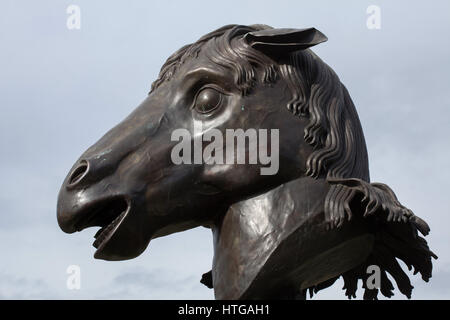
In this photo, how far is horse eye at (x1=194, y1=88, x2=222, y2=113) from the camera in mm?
5562

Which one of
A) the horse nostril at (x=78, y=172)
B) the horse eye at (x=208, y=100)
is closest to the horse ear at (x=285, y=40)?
the horse eye at (x=208, y=100)

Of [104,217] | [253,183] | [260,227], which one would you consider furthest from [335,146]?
[104,217]

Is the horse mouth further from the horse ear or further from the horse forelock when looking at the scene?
the horse ear

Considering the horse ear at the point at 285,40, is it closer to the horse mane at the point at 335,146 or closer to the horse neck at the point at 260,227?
the horse mane at the point at 335,146

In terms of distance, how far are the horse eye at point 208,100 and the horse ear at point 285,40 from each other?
1.20ft

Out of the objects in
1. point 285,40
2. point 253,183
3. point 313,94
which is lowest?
point 253,183

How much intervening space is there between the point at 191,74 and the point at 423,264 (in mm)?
1736

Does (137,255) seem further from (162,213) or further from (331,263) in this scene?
(331,263)

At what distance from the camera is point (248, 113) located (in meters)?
5.50

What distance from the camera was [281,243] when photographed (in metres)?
5.26

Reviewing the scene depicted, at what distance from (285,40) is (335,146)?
27.2 inches

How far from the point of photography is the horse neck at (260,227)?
528cm

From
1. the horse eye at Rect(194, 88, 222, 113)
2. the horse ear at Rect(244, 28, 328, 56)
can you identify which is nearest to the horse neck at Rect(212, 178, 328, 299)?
the horse eye at Rect(194, 88, 222, 113)

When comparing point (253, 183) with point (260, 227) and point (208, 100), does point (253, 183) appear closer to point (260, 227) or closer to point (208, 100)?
point (260, 227)
